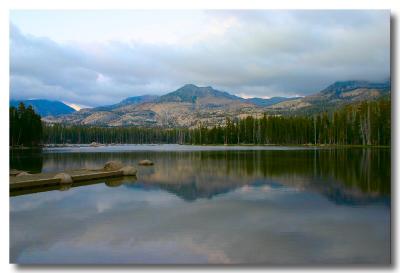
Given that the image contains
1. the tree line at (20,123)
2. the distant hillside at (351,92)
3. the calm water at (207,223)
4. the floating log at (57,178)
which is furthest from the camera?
the floating log at (57,178)

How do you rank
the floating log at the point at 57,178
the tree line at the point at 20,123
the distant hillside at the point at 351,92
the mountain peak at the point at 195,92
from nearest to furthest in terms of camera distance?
the distant hillside at the point at 351,92
the tree line at the point at 20,123
the floating log at the point at 57,178
the mountain peak at the point at 195,92

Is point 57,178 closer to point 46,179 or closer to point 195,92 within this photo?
point 46,179

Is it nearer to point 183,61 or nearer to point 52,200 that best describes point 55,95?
point 52,200

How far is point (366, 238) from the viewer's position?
7.88m

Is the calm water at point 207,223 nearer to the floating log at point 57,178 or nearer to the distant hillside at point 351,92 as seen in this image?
the floating log at point 57,178

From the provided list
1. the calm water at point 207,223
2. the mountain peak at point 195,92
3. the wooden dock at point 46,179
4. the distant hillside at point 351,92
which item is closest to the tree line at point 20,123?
the wooden dock at point 46,179

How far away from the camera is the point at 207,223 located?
9227 mm

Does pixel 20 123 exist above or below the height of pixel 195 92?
below

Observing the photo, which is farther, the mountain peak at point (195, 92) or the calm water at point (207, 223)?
the mountain peak at point (195, 92)

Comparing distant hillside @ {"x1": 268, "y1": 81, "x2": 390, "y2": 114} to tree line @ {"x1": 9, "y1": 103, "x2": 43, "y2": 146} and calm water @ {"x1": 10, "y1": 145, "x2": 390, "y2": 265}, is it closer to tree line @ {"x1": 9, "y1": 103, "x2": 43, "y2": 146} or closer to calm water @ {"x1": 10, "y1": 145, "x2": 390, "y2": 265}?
calm water @ {"x1": 10, "y1": 145, "x2": 390, "y2": 265}

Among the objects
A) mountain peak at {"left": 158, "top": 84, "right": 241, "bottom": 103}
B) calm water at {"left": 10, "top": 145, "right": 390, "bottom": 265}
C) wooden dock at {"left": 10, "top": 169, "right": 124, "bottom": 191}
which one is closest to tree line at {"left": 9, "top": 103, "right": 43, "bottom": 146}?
wooden dock at {"left": 10, "top": 169, "right": 124, "bottom": 191}

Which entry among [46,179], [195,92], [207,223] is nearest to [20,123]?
[46,179]

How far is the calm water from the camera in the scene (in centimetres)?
709

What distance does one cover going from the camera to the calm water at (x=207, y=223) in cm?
709
